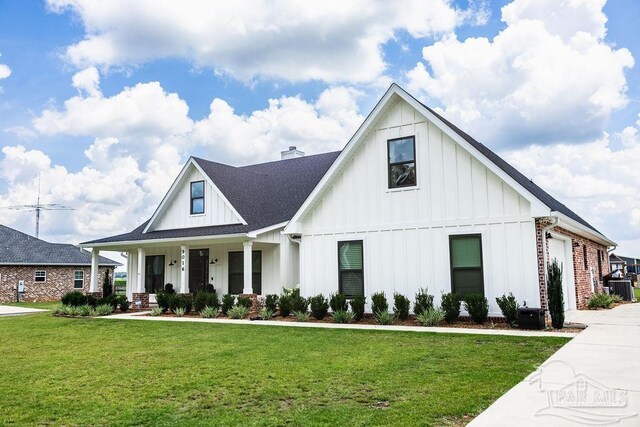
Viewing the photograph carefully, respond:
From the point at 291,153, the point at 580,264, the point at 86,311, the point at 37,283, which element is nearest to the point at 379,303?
Result: the point at 580,264

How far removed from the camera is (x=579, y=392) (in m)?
5.88

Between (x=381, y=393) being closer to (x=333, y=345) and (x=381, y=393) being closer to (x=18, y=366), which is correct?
(x=333, y=345)

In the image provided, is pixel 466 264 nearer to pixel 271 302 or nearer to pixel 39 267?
pixel 271 302

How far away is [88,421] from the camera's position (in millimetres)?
5297

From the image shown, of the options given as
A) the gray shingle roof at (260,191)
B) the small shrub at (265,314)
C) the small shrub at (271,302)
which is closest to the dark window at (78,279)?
the gray shingle roof at (260,191)

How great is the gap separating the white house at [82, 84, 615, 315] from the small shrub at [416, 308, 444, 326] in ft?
Result: 3.33

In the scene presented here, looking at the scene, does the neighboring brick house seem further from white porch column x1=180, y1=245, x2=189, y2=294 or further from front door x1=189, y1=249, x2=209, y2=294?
white porch column x1=180, y1=245, x2=189, y2=294

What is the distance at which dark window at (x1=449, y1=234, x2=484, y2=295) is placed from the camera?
13508mm

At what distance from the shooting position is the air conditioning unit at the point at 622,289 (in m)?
22.8

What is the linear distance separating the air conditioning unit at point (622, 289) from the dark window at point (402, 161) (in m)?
14.1

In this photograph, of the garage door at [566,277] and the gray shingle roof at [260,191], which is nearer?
the garage door at [566,277]

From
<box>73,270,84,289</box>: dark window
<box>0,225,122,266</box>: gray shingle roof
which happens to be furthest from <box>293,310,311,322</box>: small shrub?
<box>73,270,84,289</box>: dark window

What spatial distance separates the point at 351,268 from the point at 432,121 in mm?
4862

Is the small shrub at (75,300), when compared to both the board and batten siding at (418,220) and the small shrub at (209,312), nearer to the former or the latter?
the small shrub at (209,312)
